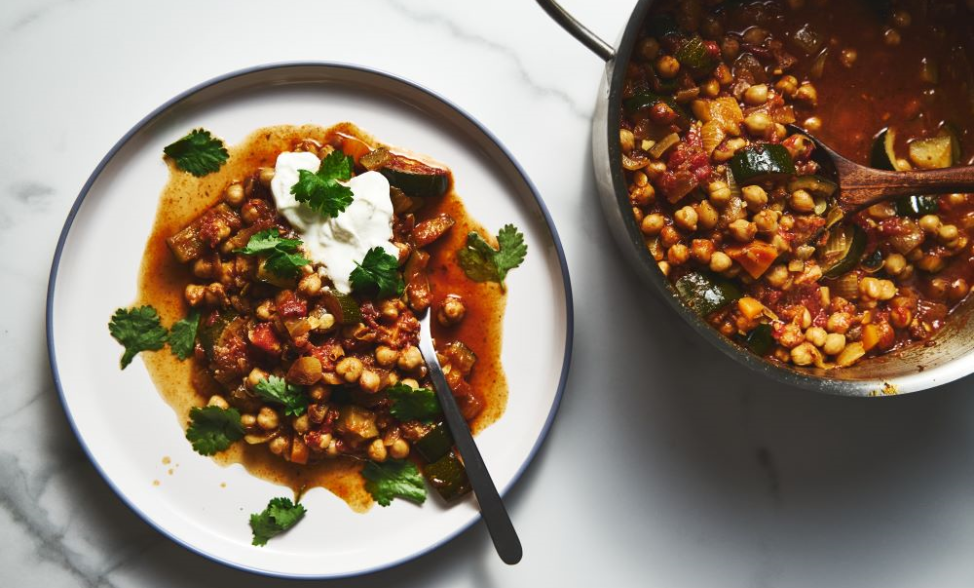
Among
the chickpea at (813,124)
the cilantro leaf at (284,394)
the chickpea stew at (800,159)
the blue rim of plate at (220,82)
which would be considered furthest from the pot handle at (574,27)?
the cilantro leaf at (284,394)

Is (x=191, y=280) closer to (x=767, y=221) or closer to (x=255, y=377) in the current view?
(x=255, y=377)

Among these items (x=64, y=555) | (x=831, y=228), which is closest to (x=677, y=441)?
(x=831, y=228)

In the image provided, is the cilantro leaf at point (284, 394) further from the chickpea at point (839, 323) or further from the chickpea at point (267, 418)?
the chickpea at point (839, 323)

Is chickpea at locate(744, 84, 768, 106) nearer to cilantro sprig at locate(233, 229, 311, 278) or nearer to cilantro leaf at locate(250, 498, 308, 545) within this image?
cilantro sprig at locate(233, 229, 311, 278)

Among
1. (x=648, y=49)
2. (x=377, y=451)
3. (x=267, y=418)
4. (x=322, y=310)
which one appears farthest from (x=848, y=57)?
(x=267, y=418)

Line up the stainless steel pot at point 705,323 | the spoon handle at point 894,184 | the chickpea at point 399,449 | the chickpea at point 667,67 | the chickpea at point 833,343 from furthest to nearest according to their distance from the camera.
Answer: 1. the chickpea at point 399,449
2. the chickpea at point 833,343
3. the chickpea at point 667,67
4. the spoon handle at point 894,184
5. the stainless steel pot at point 705,323
